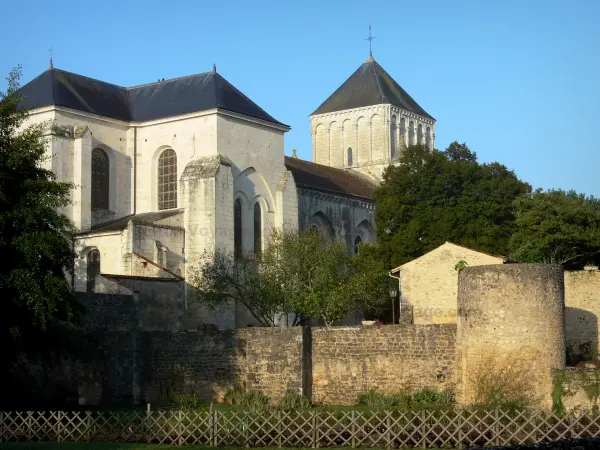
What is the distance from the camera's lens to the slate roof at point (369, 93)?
71125mm

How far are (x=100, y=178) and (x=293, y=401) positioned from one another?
23052mm

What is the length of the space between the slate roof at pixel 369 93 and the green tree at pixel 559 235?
2720 centimetres

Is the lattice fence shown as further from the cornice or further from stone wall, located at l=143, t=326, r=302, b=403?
the cornice

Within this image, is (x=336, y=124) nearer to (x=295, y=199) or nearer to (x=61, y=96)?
(x=295, y=199)

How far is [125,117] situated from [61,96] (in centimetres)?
401

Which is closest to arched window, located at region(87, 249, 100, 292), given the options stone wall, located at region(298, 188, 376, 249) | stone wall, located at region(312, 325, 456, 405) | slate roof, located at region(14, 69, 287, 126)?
slate roof, located at region(14, 69, 287, 126)

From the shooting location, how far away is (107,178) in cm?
4784

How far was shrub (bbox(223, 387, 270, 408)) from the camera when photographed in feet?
92.3

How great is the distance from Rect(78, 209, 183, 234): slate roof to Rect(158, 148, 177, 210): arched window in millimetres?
869

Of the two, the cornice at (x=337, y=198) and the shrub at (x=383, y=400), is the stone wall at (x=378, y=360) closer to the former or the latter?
the shrub at (x=383, y=400)

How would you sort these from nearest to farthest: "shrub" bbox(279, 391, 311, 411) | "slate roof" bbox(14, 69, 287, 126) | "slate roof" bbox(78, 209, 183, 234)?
"shrub" bbox(279, 391, 311, 411)
"slate roof" bbox(78, 209, 183, 234)
"slate roof" bbox(14, 69, 287, 126)

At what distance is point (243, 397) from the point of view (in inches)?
1127

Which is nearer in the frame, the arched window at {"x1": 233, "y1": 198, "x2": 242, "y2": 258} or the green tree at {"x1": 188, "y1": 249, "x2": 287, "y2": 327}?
the green tree at {"x1": 188, "y1": 249, "x2": 287, "y2": 327}

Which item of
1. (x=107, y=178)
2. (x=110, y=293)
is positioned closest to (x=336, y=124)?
(x=107, y=178)
